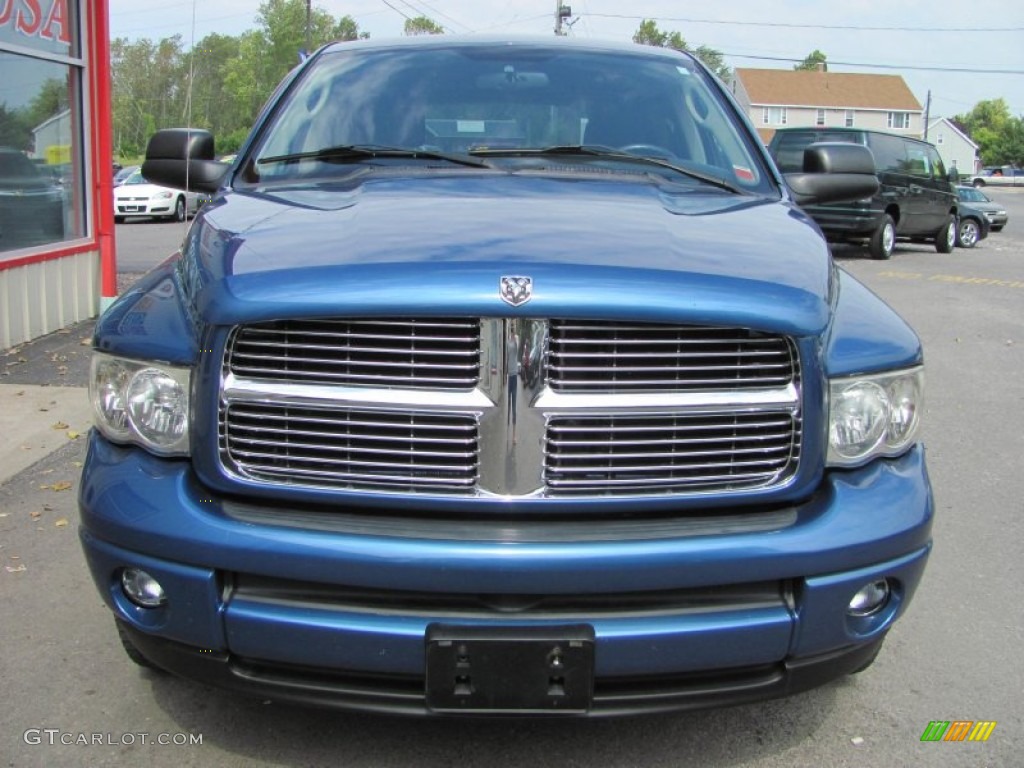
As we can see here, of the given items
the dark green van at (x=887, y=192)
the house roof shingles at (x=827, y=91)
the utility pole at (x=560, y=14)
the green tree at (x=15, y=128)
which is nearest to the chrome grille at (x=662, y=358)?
the green tree at (x=15, y=128)

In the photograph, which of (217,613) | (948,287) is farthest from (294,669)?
(948,287)

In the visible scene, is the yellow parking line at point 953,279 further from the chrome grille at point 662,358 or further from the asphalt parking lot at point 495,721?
the chrome grille at point 662,358

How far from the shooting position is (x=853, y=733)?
9.61 ft

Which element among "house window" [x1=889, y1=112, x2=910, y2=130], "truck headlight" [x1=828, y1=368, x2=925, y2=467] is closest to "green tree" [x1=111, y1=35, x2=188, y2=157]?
"truck headlight" [x1=828, y1=368, x2=925, y2=467]

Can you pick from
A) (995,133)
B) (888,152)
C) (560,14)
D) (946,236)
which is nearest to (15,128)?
(888,152)

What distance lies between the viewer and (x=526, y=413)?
2.32 m

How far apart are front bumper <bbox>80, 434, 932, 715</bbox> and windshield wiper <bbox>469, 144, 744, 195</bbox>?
54.8 inches

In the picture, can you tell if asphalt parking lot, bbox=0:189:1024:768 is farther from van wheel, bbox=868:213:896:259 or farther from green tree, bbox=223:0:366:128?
van wheel, bbox=868:213:896:259

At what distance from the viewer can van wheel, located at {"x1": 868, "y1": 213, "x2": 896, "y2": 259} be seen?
17516 millimetres

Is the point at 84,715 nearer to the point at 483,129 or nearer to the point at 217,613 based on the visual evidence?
the point at 217,613

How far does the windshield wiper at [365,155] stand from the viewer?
3449 mm

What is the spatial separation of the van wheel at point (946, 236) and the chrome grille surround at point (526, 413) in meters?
19.2

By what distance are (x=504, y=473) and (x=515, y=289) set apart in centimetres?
40

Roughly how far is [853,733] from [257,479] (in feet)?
5.75
